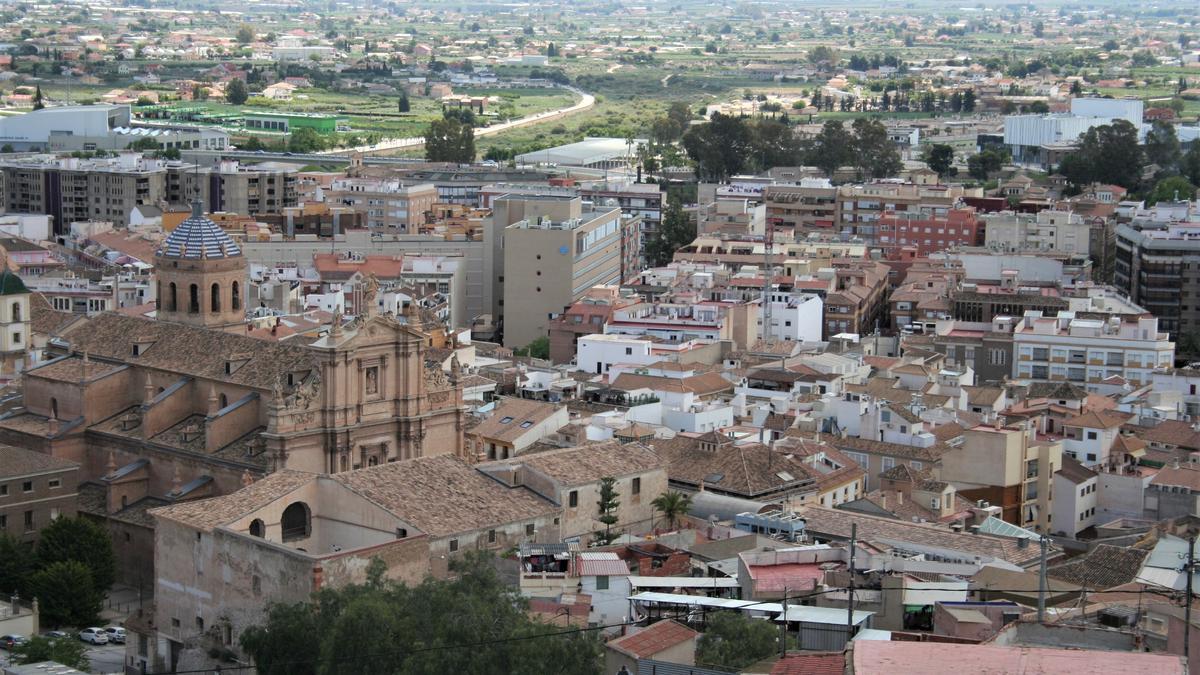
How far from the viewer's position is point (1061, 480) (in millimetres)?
41250

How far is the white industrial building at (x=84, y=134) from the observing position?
10300 centimetres

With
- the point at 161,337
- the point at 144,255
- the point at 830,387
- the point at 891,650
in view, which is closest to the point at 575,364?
the point at 830,387

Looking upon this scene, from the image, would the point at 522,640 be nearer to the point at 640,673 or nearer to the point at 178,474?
the point at 640,673

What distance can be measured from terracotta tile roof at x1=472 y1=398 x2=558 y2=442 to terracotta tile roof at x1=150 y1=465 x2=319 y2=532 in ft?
25.3

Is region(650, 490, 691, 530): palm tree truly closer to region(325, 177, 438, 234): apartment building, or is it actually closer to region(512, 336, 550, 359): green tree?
region(512, 336, 550, 359): green tree

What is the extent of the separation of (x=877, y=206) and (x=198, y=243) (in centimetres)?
4150

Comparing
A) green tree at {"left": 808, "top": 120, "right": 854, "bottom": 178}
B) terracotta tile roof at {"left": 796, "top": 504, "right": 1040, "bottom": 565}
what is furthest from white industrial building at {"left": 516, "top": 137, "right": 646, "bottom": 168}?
terracotta tile roof at {"left": 796, "top": 504, "right": 1040, "bottom": 565}

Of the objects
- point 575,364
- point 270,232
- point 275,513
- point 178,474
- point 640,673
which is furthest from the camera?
point 270,232

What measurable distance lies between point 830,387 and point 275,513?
17935 mm

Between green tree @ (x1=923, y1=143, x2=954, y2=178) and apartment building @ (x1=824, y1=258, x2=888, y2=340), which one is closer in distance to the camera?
apartment building @ (x1=824, y1=258, x2=888, y2=340)

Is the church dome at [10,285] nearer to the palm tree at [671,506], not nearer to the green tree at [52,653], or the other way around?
the green tree at [52,653]

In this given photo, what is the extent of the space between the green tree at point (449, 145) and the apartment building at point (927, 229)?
31.6m

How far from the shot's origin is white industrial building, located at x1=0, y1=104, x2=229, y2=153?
103000mm

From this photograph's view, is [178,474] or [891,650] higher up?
[891,650]
